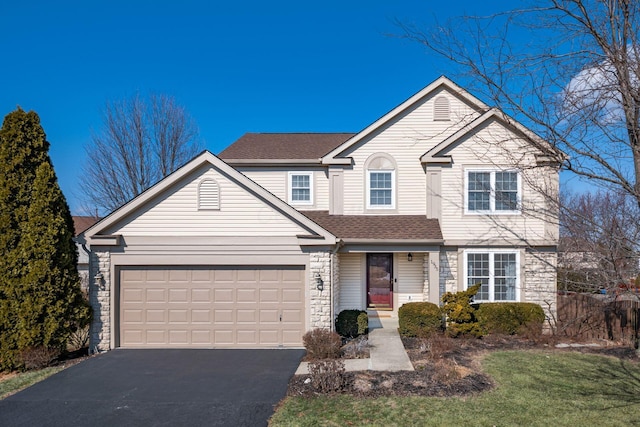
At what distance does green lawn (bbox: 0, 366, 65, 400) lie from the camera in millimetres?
8031

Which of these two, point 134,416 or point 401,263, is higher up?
point 401,263

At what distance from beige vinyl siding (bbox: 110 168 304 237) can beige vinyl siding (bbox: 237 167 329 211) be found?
4.10 m

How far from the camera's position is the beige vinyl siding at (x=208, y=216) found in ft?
35.7

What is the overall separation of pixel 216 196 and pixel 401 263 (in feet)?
23.0

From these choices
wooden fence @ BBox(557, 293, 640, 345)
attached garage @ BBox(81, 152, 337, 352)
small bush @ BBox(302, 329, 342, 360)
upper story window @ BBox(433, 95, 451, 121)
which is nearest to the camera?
small bush @ BBox(302, 329, 342, 360)

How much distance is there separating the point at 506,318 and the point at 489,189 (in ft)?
13.5

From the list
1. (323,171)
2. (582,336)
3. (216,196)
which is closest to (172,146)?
(323,171)

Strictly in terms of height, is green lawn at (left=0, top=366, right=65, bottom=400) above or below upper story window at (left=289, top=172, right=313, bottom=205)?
below

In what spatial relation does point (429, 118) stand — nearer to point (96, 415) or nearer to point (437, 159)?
point (437, 159)

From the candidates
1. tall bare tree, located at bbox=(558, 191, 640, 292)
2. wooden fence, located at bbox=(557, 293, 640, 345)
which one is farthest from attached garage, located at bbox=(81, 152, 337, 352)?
wooden fence, located at bbox=(557, 293, 640, 345)

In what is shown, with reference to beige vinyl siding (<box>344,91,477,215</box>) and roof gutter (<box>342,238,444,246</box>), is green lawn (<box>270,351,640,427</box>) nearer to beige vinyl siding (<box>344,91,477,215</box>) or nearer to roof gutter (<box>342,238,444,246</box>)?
roof gutter (<box>342,238,444,246</box>)

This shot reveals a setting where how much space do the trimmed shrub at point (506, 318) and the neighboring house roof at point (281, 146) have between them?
775 cm

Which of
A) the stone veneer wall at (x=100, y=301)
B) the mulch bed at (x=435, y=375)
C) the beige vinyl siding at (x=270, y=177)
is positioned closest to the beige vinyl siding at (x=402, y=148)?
the beige vinyl siding at (x=270, y=177)

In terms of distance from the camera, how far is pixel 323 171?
15039 millimetres
